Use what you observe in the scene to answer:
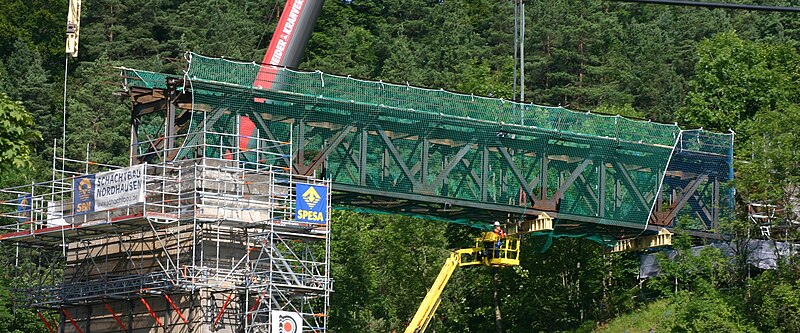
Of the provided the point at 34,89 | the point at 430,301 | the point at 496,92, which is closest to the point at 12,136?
the point at 430,301

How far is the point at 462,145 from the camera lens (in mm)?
56781

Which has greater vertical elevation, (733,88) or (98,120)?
(733,88)

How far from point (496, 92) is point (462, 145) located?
2949 centimetres


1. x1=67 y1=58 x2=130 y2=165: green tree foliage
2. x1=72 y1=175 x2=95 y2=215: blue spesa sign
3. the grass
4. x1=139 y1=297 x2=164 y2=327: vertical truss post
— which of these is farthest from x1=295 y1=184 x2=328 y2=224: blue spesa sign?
x1=67 y1=58 x2=130 y2=165: green tree foliage

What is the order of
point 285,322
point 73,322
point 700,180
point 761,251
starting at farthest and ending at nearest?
point 700,180
point 761,251
point 73,322
point 285,322

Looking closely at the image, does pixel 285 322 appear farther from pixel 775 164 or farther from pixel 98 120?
pixel 98 120

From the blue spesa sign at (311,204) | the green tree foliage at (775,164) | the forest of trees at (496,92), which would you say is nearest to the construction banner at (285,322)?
the blue spesa sign at (311,204)

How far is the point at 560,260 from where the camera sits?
232ft

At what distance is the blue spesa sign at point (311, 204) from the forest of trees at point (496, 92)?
8239mm

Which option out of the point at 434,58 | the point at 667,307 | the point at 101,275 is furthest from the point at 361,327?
the point at 434,58

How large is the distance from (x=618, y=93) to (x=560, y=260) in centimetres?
4497

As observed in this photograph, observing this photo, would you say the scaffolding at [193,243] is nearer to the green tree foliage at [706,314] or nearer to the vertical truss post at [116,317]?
the vertical truss post at [116,317]

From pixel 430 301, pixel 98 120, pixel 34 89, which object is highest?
pixel 34 89

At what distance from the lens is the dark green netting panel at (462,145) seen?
2064 inches
